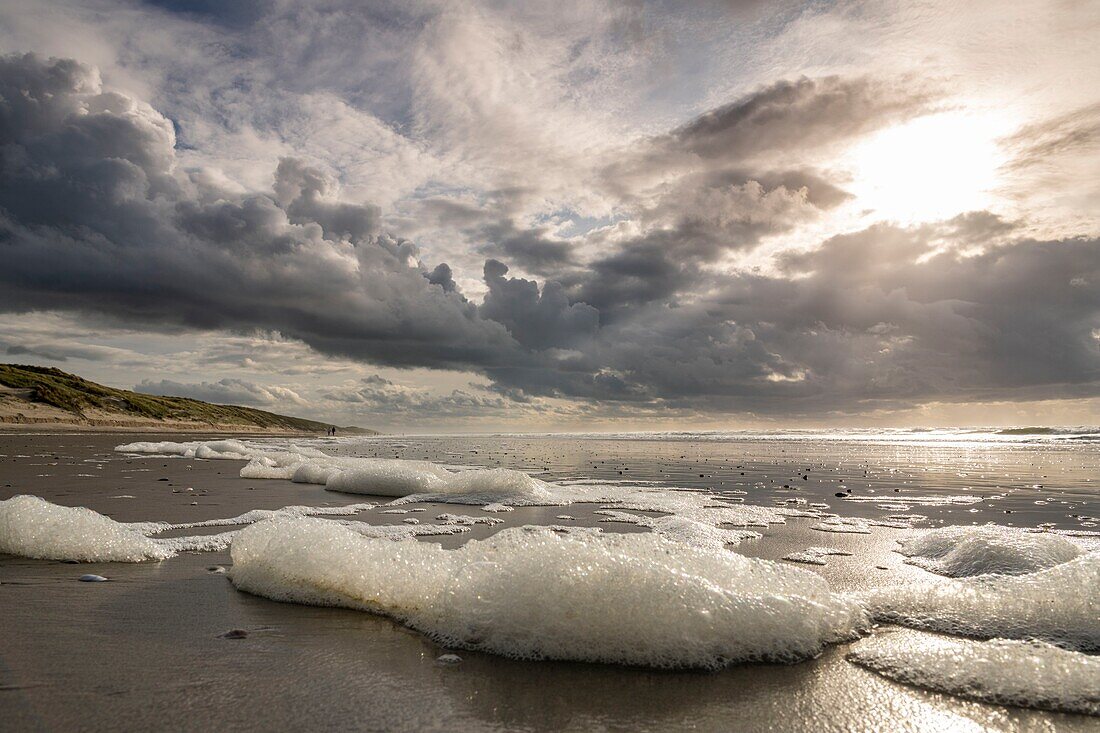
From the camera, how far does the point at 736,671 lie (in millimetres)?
3113

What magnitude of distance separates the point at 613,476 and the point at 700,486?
2.54 m

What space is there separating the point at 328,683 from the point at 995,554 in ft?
17.3

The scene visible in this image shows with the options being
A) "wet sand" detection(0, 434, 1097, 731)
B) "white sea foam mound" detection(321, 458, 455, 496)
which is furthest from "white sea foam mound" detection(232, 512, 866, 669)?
"white sea foam mound" detection(321, 458, 455, 496)

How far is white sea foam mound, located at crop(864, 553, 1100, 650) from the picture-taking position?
362 cm

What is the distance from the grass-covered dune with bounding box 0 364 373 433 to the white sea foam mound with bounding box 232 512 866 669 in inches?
2496

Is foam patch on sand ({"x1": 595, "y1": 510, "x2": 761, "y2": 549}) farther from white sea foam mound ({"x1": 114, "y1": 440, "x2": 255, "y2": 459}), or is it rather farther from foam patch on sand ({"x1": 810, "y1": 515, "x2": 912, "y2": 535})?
white sea foam mound ({"x1": 114, "y1": 440, "x2": 255, "y2": 459})

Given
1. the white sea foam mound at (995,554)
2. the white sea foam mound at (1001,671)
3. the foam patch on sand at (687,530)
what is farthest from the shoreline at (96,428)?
the white sea foam mound at (1001,671)

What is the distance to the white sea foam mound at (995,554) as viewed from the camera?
16.0 ft

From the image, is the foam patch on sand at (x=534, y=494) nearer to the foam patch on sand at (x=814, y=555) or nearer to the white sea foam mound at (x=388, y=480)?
the white sea foam mound at (x=388, y=480)

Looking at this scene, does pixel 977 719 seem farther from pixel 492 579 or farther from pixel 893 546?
pixel 893 546

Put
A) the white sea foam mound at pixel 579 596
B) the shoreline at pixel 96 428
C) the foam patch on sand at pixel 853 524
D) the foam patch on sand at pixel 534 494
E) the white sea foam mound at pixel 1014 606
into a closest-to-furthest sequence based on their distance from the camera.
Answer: the white sea foam mound at pixel 579 596 < the white sea foam mound at pixel 1014 606 < the foam patch on sand at pixel 853 524 < the foam patch on sand at pixel 534 494 < the shoreline at pixel 96 428

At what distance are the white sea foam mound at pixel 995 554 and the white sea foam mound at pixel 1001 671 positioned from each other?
6.50ft

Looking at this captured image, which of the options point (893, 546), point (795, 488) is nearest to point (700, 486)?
point (795, 488)

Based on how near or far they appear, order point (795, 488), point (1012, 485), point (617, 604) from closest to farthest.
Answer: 1. point (617, 604)
2. point (795, 488)
3. point (1012, 485)
